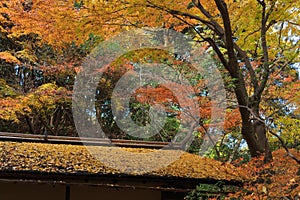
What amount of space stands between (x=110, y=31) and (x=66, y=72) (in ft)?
17.4

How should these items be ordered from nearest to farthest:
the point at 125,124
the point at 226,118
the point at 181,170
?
the point at 181,170, the point at 226,118, the point at 125,124

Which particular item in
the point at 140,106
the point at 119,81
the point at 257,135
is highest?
the point at 119,81

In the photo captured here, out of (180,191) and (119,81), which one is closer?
(180,191)

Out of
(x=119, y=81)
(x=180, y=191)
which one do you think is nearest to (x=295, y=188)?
(x=180, y=191)

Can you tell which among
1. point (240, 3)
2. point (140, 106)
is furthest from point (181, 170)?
point (140, 106)

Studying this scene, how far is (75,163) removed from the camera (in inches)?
250

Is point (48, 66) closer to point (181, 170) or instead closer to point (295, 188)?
point (181, 170)

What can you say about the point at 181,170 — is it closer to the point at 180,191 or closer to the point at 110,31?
the point at 180,191

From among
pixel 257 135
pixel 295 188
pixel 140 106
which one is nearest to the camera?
pixel 295 188

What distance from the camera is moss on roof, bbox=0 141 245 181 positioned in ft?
19.9

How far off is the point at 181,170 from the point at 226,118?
3795mm

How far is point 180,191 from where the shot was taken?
247 inches

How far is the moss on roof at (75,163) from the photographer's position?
6.05 metres

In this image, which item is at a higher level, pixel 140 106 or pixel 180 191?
pixel 140 106
